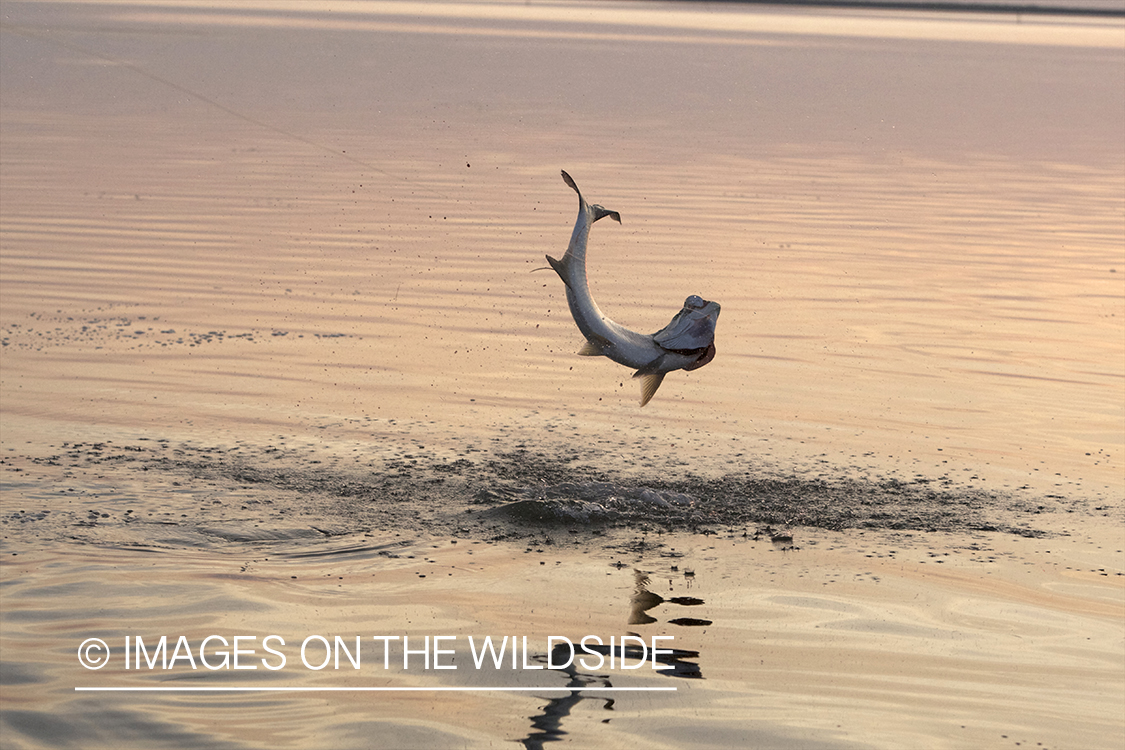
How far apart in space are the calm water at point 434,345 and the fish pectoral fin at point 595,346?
4.66 ft

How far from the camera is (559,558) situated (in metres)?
9.30

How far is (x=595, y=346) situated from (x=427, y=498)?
2.64 m

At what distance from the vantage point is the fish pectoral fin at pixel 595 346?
8.00m

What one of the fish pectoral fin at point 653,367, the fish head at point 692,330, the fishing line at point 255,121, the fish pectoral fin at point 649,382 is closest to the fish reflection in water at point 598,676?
the fish pectoral fin at point 649,382

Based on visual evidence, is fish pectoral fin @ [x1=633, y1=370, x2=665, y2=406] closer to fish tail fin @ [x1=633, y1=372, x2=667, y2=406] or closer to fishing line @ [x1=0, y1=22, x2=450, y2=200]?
fish tail fin @ [x1=633, y1=372, x2=667, y2=406]

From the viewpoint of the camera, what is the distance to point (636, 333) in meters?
7.92

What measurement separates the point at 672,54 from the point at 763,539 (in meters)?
56.1

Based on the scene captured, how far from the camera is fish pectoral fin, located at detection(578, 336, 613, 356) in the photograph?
800 cm

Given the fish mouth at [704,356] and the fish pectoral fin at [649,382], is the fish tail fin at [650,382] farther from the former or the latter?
the fish mouth at [704,356]

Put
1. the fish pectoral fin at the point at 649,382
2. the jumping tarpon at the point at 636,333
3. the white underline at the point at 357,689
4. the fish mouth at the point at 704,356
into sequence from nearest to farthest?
the white underline at the point at 357,689
the jumping tarpon at the point at 636,333
the fish mouth at the point at 704,356
the fish pectoral fin at the point at 649,382

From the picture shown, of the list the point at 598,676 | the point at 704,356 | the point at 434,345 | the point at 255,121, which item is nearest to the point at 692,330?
the point at 704,356

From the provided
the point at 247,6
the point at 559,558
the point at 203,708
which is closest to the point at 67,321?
the point at 559,558

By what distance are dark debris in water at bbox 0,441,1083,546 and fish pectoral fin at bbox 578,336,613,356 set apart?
6.67ft

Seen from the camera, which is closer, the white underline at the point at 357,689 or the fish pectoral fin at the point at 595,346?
the white underline at the point at 357,689
